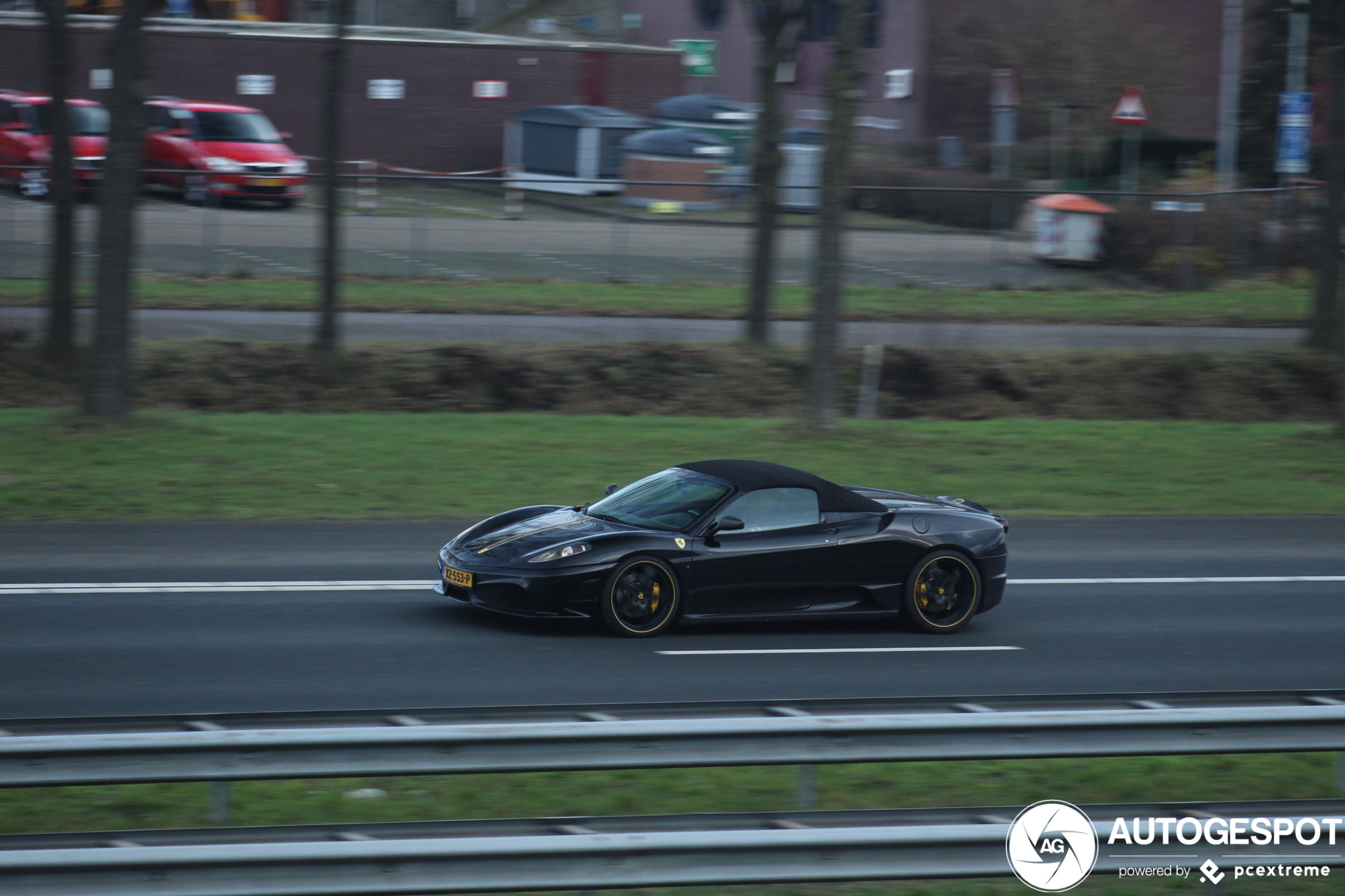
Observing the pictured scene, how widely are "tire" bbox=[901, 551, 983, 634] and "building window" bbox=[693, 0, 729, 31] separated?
47207mm

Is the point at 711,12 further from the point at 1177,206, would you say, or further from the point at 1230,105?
the point at 1177,206

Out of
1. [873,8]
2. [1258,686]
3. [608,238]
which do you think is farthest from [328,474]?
[873,8]

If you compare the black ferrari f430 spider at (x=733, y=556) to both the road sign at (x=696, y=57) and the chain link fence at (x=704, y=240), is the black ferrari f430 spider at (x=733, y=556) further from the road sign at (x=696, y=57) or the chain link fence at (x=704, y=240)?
the road sign at (x=696, y=57)

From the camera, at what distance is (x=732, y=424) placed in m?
19.0

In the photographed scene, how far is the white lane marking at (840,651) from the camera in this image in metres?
9.23

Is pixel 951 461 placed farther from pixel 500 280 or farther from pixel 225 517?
pixel 500 280

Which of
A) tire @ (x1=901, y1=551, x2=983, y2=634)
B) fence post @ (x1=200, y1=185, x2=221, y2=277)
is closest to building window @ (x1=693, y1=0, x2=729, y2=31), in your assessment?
fence post @ (x1=200, y1=185, x2=221, y2=277)

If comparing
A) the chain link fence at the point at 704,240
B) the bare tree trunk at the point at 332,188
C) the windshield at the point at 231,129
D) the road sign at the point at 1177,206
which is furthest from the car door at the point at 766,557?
the windshield at the point at 231,129

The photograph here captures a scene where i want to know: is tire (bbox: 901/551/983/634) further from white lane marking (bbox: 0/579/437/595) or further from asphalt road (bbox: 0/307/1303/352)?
asphalt road (bbox: 0/307/1303/352)

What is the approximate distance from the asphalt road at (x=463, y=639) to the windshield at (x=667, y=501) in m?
0.80

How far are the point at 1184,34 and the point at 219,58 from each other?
3407 cm

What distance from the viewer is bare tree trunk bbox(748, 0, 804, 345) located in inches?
869

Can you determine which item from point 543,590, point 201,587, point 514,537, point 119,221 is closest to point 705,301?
point 119,221

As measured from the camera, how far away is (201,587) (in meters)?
10.7
